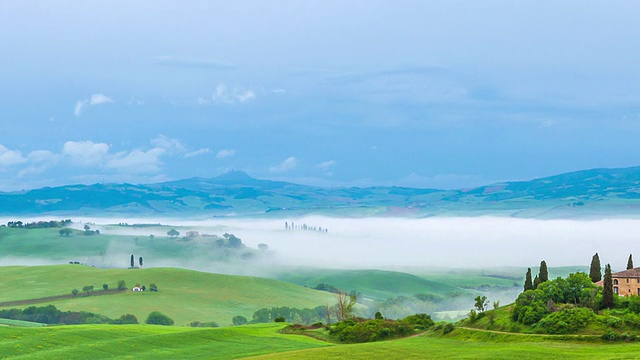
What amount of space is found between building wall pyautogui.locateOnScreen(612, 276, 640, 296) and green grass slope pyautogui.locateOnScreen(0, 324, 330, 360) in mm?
46656

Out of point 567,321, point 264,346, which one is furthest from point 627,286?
point 264,346

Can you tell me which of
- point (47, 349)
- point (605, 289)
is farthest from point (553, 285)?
point (47, 349)

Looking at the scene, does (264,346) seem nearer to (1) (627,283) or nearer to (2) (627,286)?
(2) (627,286)

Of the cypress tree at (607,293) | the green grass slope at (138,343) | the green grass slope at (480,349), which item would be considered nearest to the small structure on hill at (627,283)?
the cypress tree at (607,293)

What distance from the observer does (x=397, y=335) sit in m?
122

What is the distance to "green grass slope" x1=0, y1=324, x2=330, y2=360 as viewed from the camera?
105 m

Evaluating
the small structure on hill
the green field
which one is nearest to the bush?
the green field

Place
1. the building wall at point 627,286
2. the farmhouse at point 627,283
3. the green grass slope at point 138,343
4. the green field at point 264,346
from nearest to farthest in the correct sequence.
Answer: the green field at point 264,346 < the green grass slope at point 138,343 < the building wall at point 627,286 < the farmhouse at point 627,283

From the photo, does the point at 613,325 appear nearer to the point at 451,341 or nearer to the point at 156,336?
the point at 451,341

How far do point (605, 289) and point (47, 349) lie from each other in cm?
7543

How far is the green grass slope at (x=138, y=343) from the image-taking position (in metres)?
105

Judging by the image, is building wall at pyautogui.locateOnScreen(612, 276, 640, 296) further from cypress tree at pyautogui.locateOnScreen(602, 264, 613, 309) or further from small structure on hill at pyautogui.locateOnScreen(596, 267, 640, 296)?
cypress tree at pyautogui.locateOnScreen(602, 264, 613, 309)

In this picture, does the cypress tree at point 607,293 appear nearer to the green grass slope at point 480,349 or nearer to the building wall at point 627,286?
the building wall at point 627,286

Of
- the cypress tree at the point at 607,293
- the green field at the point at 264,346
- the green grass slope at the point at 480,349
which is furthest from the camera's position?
the cypress tree at the point at 607,293
